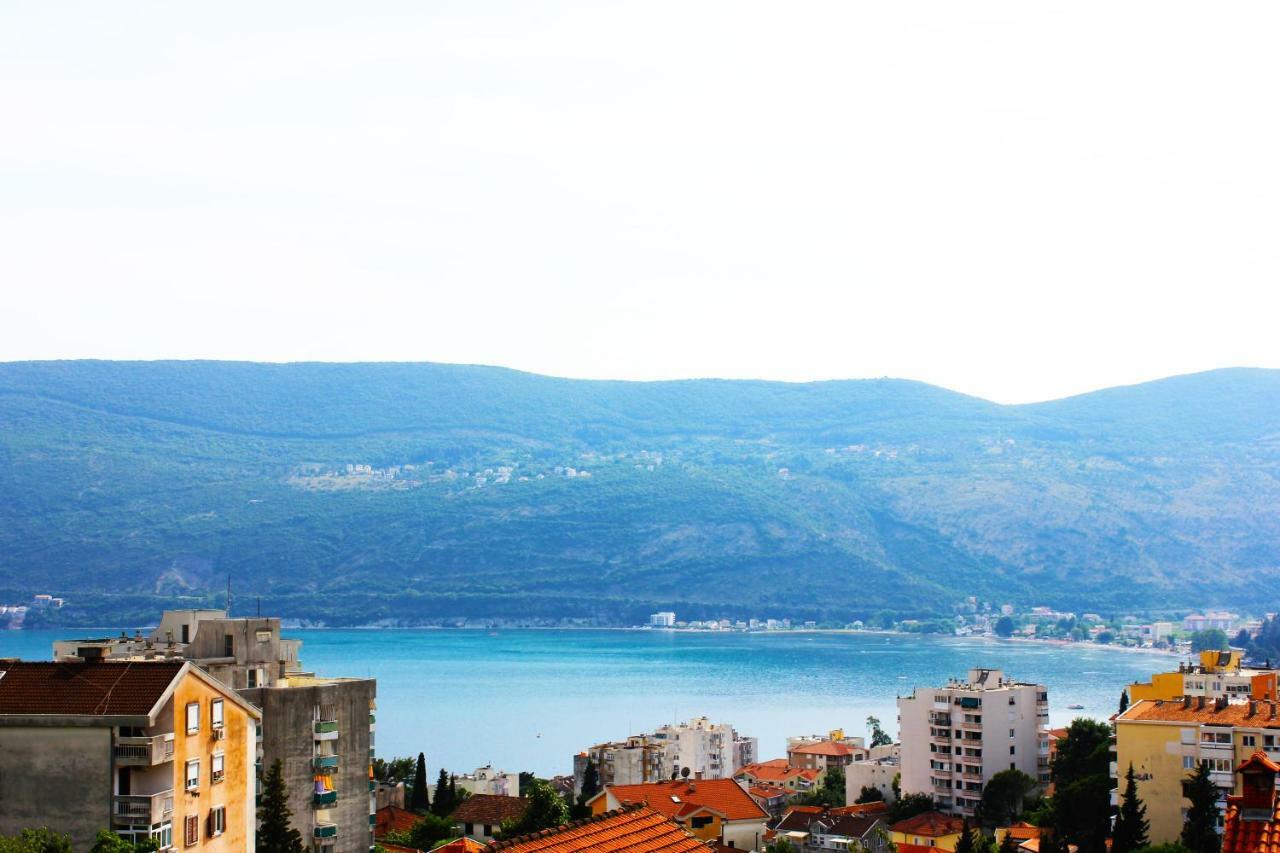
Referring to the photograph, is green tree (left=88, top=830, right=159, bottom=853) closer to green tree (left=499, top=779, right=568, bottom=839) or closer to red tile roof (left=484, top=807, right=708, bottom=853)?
red tile roof (left=484, top=807, right=708, bottom=853)

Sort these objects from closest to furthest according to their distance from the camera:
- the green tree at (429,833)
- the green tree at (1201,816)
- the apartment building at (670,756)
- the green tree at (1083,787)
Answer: the green tree at (1201,816)
the green tree at (1083,787)
the green tree at (429,833)
the apartment building at (670,756)

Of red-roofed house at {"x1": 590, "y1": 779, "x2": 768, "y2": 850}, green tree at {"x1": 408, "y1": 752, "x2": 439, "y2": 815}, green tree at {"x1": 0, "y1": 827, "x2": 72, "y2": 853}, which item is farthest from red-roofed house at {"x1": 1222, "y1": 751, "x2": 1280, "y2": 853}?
green tree at {"x1": 408, "y1": 752, "x2": 439, "y2": 815}

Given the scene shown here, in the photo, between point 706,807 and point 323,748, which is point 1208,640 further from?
point 323,748

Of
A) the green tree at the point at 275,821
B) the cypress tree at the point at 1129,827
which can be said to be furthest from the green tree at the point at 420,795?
the green tree at the point at 275,821

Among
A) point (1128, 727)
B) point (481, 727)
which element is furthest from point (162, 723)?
point (481, 727)

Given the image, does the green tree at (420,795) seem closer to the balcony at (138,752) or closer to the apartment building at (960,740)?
the apartment building at (960,740)

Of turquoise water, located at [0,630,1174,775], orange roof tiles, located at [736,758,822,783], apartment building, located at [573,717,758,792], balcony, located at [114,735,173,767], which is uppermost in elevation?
balcony, located at [114,735,173,767]
